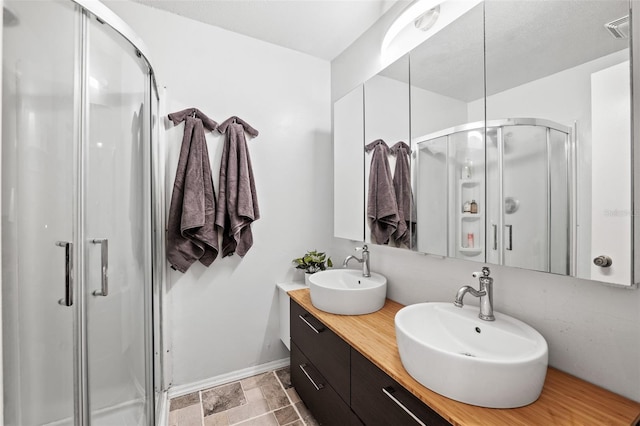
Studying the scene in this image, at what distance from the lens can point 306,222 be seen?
2168 mm

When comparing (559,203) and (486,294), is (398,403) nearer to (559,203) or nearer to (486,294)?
(486,294)

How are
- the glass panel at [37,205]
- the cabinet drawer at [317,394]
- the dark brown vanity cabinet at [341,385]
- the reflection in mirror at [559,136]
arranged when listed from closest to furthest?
the glass panel at [37,205]
the reflection in mirror at [559,136]
the dark brown vanity cabinet at [341,385]
the cabinet drawer at [317,394]

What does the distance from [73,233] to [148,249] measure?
0.56 m

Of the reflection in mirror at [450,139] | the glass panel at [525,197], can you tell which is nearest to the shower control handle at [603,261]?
the glass panel at [525,197]

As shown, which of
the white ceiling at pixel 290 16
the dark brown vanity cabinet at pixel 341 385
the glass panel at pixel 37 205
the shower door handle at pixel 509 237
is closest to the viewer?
the glass panel at pixel 37 205

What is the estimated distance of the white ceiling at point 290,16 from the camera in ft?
5.40

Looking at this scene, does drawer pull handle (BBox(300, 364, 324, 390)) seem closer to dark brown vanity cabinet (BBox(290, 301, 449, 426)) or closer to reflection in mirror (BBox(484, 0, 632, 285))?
dark brown vanity cabinet (BBox(290, 301, 449, 426))

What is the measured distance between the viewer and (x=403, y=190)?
4.81 ft

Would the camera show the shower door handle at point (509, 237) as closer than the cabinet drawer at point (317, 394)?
Yes

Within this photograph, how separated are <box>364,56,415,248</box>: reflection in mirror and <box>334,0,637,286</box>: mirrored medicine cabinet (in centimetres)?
1

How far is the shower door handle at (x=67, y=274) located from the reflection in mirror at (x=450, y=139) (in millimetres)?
1345

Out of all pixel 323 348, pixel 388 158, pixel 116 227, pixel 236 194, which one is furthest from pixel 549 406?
pixel 236 194

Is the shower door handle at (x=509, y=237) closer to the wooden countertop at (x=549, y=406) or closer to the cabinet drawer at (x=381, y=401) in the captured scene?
the wooden countertop at (x=549, y=406)

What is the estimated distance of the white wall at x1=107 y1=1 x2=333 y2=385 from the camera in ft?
5.74
